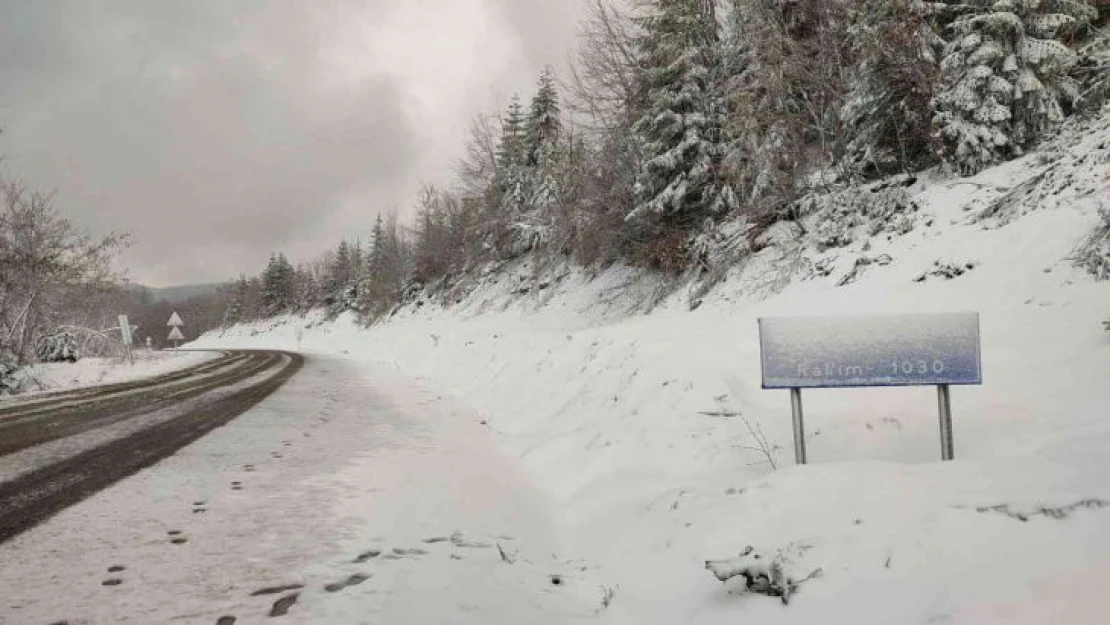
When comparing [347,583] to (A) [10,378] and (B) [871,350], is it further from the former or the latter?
(A) [10,378]

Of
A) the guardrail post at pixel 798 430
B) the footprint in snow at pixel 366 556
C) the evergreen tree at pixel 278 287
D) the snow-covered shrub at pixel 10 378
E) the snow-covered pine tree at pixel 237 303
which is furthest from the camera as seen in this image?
the snow-covered pine tree at pixel 237 303

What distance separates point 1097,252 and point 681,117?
38.9ft

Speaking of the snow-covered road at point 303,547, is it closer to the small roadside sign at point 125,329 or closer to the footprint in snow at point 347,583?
the footprint in snow at point 347,583

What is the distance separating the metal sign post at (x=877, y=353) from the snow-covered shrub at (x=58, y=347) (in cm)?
2493

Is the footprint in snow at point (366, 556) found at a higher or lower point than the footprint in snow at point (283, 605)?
lower

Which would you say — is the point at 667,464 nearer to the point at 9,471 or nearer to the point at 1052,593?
the point at 1052,593

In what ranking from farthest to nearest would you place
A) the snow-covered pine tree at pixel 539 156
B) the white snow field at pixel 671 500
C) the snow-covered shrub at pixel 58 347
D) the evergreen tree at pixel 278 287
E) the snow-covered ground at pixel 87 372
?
the evergreen tree at pixel 278 287 < the snow-covered pine tree at pixel 539 156 < the snow-covered shrub at pixel 58 347 < the snow-covered ground at pixel 87 372 < the white snow field at pixel 671 500

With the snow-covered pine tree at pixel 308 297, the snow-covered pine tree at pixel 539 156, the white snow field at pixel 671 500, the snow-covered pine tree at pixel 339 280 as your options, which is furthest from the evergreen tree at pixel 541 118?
the snow-covered pine tree at pixel 308 297

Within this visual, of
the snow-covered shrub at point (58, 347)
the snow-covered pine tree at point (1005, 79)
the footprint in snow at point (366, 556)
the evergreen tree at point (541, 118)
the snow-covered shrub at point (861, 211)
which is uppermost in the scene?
the evergreen tree at point (541, 118)

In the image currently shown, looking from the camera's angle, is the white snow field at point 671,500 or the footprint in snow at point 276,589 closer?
the white snow field at point 671,500

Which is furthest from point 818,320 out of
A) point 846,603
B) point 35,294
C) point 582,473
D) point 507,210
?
point 507,210

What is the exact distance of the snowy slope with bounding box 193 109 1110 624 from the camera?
9.14ft

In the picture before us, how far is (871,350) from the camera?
4.00 metres

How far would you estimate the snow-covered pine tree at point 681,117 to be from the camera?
1722 centimetres
